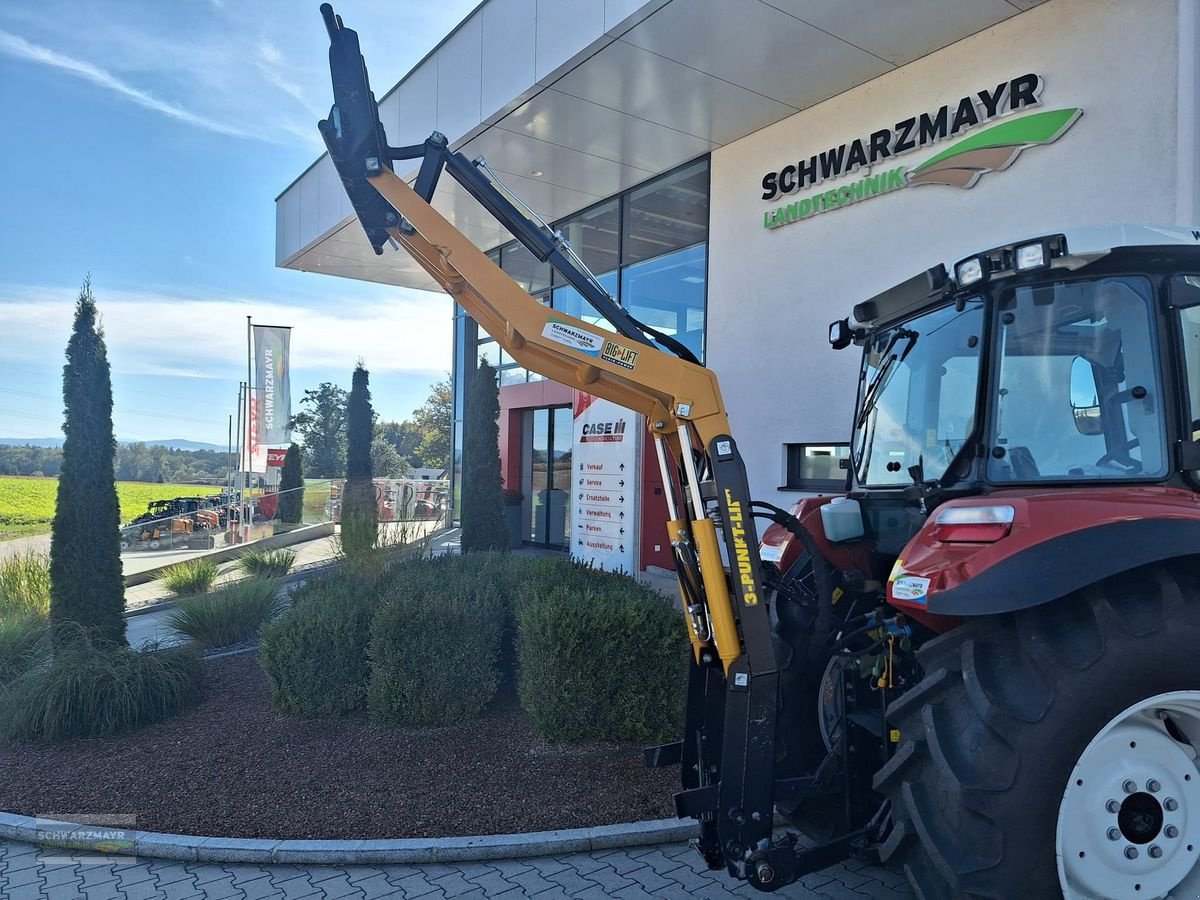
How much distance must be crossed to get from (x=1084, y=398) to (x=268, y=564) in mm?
11588

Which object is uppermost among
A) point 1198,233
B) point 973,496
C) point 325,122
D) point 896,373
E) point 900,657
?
point 325,122

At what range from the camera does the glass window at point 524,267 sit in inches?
621

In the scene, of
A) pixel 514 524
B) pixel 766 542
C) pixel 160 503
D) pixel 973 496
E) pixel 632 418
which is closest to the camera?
pixel 973 496

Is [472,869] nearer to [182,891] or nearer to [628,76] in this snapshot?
[182,891]

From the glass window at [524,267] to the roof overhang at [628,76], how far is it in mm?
1910

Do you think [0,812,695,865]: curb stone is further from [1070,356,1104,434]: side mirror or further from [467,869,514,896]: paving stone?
[1070,356,1104,434]: side mirror

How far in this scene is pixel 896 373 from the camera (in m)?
3.60

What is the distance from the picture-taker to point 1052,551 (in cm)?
249

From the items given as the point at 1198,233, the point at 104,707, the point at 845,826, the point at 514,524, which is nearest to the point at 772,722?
the point at 845,826

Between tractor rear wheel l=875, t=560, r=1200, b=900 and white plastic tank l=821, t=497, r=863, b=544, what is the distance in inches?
45.1

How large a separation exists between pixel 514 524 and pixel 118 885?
1255cm

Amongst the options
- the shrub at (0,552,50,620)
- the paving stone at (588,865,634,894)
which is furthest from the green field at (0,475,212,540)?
the paving stone at (588,865,634,894)

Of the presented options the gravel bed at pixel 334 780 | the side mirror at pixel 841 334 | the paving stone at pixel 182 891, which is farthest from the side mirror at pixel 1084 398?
the paving stone at pixel 182 891

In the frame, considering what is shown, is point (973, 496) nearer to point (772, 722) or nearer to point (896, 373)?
point (896, 373)
